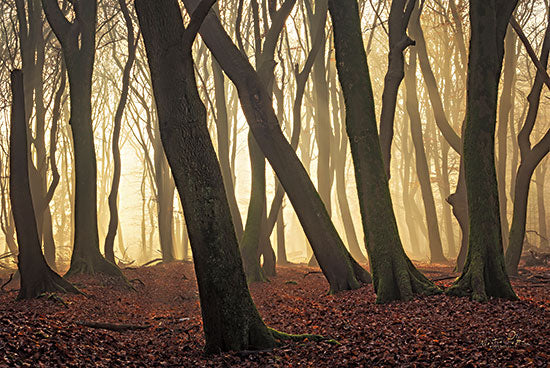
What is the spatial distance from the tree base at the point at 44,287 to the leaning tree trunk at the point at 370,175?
6080 millimetres

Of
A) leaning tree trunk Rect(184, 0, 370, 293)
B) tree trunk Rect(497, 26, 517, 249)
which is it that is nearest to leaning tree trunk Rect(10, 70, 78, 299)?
leaning tree trunk Rect(184, 0, 370, 293)

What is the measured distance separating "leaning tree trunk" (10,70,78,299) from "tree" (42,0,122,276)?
283cm

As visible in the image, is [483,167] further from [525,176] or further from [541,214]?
[541,214]

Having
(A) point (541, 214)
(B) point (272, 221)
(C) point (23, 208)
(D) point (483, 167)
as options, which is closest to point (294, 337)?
(D) point (483, 167)

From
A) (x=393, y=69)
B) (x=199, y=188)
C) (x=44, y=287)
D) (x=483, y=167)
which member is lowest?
(x=44, y=287)

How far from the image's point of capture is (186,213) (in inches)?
245

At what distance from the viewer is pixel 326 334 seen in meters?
7.09

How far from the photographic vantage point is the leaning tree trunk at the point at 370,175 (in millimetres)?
8523

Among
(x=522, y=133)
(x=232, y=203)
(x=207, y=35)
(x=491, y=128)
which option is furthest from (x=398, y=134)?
(x=491, y=128)

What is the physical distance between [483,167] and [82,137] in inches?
393

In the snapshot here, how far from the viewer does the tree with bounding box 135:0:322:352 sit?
6.17 m

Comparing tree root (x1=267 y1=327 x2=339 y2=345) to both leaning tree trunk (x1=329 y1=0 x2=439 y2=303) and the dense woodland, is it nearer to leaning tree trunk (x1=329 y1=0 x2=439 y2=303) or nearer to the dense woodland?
the dense woodland

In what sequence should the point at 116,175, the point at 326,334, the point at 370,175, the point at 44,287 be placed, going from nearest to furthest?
the point at 326,334, the point at 370,175, the point at 44,287, the point at 116,175

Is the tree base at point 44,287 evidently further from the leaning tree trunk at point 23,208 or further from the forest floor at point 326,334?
the forest floor at point 326,334
